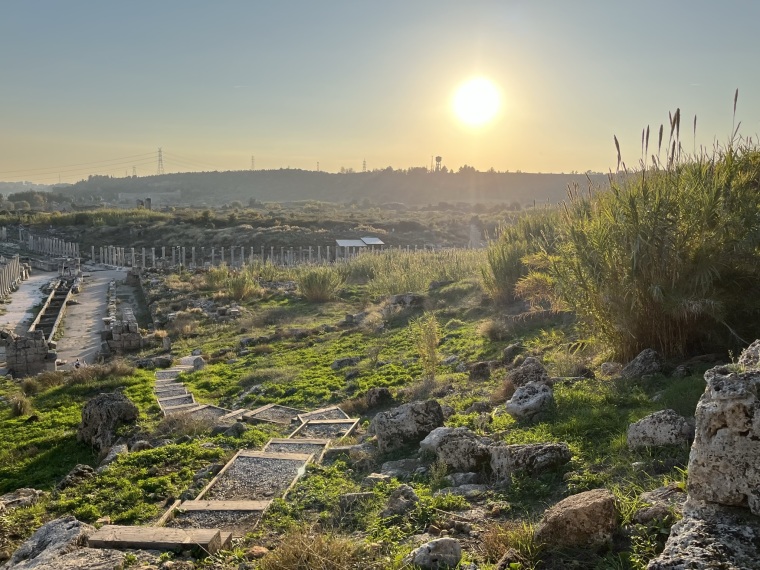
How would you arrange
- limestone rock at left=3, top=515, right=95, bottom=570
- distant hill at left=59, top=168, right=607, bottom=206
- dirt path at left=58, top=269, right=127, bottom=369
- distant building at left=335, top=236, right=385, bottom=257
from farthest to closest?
distant hill at left=59, top=168, right=607, bottom=206
distant building at left=335, top=236, right=385, bottom=257
dirt path at left=58, top=269, right=127, bottom=369
limestone rock at left=3, top=515, right=95, bottom=570

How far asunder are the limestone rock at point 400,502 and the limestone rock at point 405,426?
5.72 ft

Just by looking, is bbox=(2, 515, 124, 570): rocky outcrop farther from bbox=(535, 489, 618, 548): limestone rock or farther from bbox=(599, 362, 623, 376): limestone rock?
bbox=(599, 362, 623, 376): limestone rock

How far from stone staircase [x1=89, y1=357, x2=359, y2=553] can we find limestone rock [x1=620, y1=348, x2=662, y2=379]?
3569 mm

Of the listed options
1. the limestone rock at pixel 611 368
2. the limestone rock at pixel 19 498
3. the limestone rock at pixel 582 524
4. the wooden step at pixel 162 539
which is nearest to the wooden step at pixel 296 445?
the wooden step at pixel 162 539

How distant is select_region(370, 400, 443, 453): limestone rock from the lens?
24.8 ft

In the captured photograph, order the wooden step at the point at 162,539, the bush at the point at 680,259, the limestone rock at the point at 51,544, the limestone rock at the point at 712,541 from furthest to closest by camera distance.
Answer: the bush at the point at 680,259, the wooden step at the point at 162,539, the limestone rock at the point at 51,544, the limestone rock at the point at 712,541

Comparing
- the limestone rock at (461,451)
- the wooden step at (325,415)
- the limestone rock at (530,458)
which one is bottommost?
the wooden step at (325,415)

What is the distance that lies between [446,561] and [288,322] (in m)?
15.6

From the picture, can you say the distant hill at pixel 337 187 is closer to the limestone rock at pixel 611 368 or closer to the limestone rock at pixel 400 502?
the limestone rock at pixel 611 368

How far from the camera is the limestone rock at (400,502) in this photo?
548cm

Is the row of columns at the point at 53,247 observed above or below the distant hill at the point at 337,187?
below

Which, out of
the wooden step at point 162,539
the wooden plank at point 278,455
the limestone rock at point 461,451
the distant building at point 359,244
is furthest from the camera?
the distant building at point 359,244

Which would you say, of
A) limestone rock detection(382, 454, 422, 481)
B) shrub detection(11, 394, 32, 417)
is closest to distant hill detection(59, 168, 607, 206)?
shrub detection(11, 394, 32, 417)

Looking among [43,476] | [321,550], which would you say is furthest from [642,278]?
[43,476]
